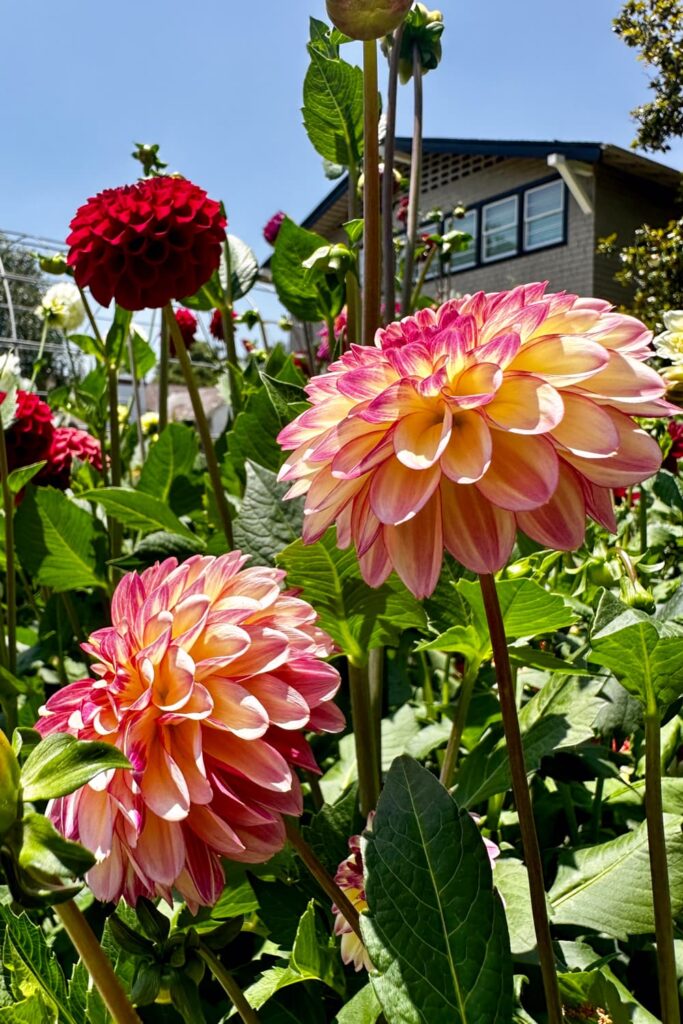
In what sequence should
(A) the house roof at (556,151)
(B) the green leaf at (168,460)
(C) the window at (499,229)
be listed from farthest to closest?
1. (C) the window at (499,229)
2. (A) the house roof at (556,151)
3. (B) the green leaf at (168,460)

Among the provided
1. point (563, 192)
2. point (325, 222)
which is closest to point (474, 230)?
point (563, 192)

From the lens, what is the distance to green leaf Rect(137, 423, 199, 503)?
3.71 feet

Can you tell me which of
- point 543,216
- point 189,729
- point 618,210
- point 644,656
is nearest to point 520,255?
point 543,216

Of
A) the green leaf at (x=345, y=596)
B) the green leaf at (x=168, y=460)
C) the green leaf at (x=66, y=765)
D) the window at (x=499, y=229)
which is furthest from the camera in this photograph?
the window at (x=499, y=229)

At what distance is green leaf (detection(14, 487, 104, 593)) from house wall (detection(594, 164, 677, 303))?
8954 mm

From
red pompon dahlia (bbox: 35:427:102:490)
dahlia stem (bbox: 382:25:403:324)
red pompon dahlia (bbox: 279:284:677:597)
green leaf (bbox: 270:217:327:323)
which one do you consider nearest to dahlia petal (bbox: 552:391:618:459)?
red pompon dahlia (bbox: 279:284:677:597)

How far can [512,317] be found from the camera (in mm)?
373

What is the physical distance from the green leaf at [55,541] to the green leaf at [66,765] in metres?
0.74

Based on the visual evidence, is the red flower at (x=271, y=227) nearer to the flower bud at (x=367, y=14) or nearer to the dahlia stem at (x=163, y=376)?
the dahlia stem at (x=163, y=376)

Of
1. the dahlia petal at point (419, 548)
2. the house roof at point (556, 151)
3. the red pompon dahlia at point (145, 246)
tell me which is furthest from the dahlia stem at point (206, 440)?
the house roof at point (556, 151)

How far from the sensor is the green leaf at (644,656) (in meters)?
0.40

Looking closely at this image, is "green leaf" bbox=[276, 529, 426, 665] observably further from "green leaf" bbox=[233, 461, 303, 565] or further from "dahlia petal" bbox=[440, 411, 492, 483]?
"dahlia petal" bbox=[440, 411, 492, 483]

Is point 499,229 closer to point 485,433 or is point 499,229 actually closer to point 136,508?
point 136,508

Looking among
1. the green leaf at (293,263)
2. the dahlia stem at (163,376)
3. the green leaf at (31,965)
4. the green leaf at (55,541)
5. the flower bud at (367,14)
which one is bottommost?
the green leaf at (31,965)
